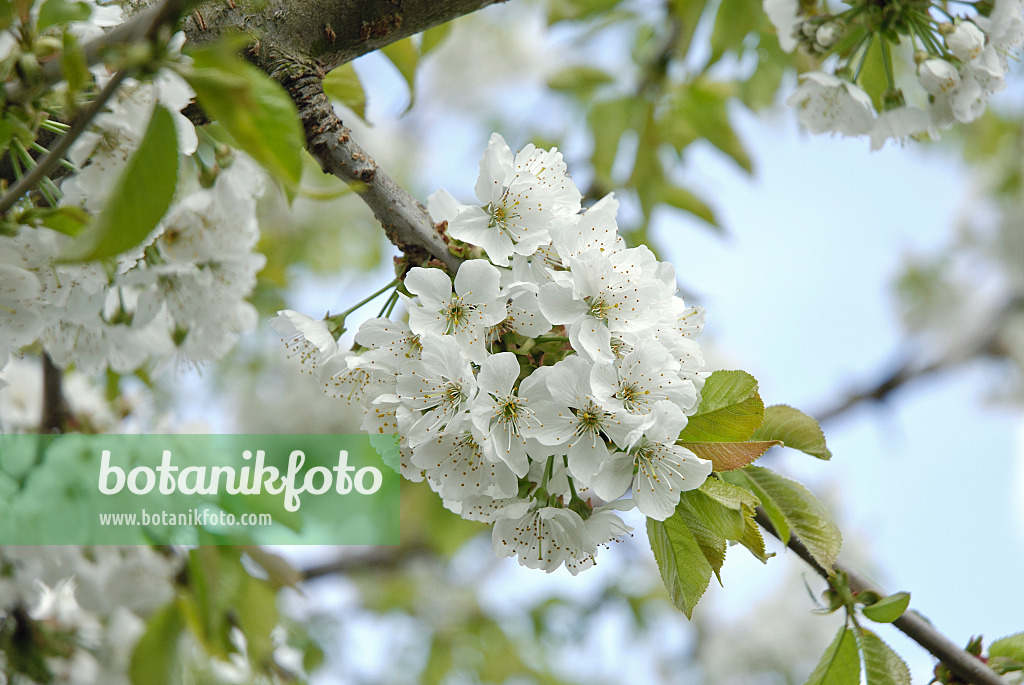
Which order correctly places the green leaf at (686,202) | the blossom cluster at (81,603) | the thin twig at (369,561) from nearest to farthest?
the blossom cluster at (81,603)
the green leaf at (686,202)
the thin twig at (369,561)

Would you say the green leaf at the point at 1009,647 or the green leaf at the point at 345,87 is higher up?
the green leaf at the point at 345,87

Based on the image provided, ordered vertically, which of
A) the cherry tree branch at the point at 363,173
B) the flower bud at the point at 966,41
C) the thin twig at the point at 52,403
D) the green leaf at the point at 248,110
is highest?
the flower bud at the point at 966,41

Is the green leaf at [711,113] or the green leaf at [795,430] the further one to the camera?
the green leaf at [711,113]

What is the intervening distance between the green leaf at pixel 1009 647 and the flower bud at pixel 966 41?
2.91ft

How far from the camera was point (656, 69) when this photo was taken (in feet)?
6.42

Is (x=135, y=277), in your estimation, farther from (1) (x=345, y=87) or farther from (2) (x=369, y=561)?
(2) (x=369, y=561)

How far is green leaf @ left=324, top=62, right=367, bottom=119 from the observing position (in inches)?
48.9

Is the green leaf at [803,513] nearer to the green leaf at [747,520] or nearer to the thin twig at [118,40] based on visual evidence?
the green leaf at [747,520]

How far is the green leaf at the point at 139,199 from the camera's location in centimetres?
58

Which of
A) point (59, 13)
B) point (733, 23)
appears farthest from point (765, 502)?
point (733, 23)

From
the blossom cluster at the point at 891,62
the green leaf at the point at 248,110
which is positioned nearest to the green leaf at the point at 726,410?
the green leaf at the point at 248,110

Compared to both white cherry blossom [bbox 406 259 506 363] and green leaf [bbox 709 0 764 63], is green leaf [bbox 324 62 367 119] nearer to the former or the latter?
white cherry blossom [bbox 406 259 506 363]

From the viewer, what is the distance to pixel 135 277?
1171mm
